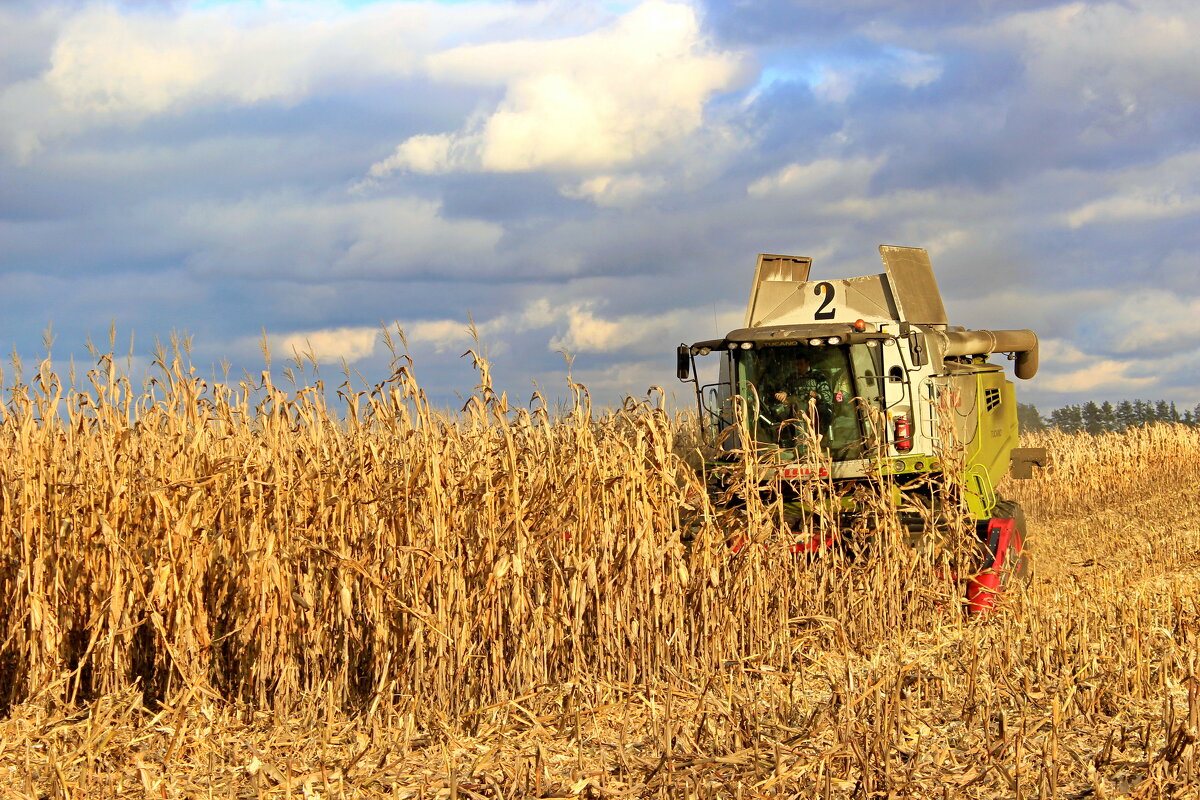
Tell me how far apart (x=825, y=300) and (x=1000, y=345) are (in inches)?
103

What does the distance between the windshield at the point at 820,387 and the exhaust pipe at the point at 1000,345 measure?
157cm

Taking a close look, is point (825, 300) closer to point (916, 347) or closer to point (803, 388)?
point (803, 388)

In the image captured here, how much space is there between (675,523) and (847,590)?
149 centimetres

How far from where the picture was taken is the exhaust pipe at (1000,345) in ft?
33.3

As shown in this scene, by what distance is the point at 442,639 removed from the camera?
15.5 feet

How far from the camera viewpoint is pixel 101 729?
4582 millimetres

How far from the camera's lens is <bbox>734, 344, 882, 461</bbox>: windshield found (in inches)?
331

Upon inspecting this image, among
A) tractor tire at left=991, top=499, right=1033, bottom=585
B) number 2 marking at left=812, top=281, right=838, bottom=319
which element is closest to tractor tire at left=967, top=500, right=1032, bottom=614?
tractor tire at left=991, top=499, right=1033, bottom=585

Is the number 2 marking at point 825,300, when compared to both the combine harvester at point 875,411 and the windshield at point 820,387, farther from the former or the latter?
the windshield at point 820,387

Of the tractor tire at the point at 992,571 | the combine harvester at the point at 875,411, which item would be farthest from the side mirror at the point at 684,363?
the tractor tire at the point at 992,571

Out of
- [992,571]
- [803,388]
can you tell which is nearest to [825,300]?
[803,388]

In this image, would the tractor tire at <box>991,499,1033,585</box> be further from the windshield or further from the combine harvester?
the windshield

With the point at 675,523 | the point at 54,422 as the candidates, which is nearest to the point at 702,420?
the point at 675,523

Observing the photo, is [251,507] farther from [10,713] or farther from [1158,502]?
[1158,502]
